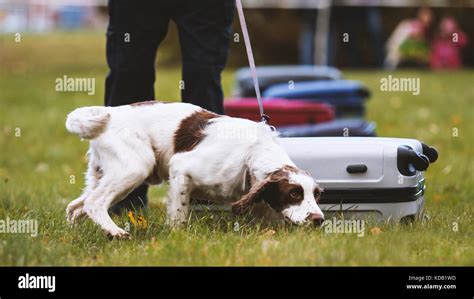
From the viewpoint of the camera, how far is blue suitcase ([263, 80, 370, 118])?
8.46 m

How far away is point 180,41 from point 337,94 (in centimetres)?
396

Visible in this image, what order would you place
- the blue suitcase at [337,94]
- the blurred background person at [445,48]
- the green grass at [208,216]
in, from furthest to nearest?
the blurred background person at [445,48] < the blue suitcase at [337,94] < the green grass at [208,216]

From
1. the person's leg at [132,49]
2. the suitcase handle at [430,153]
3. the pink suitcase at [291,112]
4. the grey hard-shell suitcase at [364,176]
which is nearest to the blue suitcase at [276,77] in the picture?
the pink suitcase at [291,112]

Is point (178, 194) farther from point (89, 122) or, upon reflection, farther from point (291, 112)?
point (291, 112)

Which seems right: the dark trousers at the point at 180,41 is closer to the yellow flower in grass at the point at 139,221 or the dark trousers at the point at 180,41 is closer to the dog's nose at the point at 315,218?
the yellow flower in grass at the point at 139,221

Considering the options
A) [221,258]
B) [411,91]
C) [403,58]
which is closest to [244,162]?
[221,258]

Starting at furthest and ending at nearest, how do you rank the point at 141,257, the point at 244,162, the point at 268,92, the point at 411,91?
1. the point at 411,91
2. the point at 268,92
3. the point at 244,162
4. the point at 141,257

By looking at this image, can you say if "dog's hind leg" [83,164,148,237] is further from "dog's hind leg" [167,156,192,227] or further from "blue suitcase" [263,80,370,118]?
"blue suitcase" [263,80,370,118]

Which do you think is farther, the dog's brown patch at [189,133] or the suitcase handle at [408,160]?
the suitcase handle at [408,160]

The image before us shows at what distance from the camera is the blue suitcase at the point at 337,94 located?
846 cm
